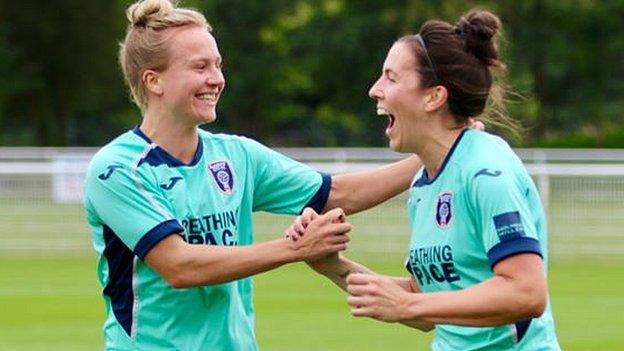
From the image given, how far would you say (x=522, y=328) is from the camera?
15.7 ft

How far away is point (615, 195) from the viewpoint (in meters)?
19.2

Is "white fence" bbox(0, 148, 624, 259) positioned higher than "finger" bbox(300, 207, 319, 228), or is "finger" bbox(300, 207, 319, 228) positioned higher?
"finger" bbox(300, 207, 319, 228)

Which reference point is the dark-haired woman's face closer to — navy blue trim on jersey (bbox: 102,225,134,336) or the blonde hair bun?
the blonde hair bun

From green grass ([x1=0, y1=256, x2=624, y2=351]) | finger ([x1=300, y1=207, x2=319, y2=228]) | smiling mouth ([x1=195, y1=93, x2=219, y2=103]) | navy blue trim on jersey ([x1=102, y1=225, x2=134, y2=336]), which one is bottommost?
green grass ([x1=0, y1=256, x2=624, y2=351])

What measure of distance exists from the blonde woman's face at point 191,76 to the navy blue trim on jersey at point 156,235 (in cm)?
40

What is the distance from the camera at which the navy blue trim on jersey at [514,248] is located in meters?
4.57

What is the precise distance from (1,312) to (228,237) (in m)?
8.75

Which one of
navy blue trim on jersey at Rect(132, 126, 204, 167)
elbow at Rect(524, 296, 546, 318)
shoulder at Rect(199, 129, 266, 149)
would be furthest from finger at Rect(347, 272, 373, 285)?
shoulder at Rect(199, 129, 266, 149)

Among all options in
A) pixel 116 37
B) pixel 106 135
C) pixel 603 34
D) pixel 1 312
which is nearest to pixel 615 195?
pixel 1 312

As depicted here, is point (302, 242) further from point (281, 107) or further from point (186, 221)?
point (281, 107)

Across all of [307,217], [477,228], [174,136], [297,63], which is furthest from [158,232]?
[297,63]

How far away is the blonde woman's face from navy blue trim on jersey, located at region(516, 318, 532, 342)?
4.48ft

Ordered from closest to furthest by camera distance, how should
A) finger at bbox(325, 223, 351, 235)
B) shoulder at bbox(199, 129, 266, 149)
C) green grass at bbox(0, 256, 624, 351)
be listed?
1. finger at bbox(325, 223, 351, 235)
2. shoulder at bbox(199, 129, 266, 149)
3. green grass at bbox(0, 256, 624, 351)

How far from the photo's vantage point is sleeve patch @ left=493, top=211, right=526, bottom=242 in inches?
180
